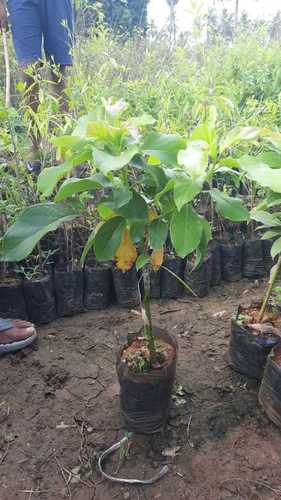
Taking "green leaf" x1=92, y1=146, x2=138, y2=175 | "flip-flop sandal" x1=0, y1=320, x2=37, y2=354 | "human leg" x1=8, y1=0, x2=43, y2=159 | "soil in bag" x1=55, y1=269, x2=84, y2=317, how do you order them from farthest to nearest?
"human leg" x1=8, y1=0, x2=43, y2=159
"soil in bag" x1=55, y1=269, x2=84, y2=317
"flip-flop sandal" x1=0, y1=320, x2=37, y2=354
"green leaf" x1=92, y1=146, x2=138, y2=175

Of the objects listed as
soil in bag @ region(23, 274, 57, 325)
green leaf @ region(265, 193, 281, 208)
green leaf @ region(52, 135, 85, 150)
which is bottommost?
soil in bag @ region(23, 274, 57, 325)

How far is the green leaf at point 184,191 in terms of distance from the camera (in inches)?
35.1

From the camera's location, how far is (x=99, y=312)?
2.37 metres

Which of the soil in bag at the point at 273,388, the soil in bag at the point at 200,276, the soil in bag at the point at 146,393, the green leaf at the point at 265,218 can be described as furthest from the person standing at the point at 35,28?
the soil in bag at the point at 273,388

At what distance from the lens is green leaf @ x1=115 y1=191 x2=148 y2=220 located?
3.39 feet

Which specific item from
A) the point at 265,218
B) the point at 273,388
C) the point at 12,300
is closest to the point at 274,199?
the point at 265,218

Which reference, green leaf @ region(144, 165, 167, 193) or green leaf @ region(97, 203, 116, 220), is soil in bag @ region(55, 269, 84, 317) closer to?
green leaf @ region(97, 203, 116, 220)

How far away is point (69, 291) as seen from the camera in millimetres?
2266

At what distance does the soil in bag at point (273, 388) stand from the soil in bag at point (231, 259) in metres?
1.11

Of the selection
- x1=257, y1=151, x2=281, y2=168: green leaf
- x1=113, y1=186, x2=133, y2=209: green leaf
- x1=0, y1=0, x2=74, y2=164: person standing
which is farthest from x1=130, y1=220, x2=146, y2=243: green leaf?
x1=0, y1=0, x2=74, y2=164: person standing

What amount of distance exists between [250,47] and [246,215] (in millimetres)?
5475

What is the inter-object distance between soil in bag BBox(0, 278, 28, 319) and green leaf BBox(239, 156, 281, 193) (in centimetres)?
156

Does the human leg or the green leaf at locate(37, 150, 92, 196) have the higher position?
the human leg

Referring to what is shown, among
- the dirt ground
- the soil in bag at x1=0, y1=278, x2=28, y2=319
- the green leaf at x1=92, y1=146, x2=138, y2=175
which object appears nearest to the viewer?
the green leaf at x1=92, y1=146, x2=138, y2=175
